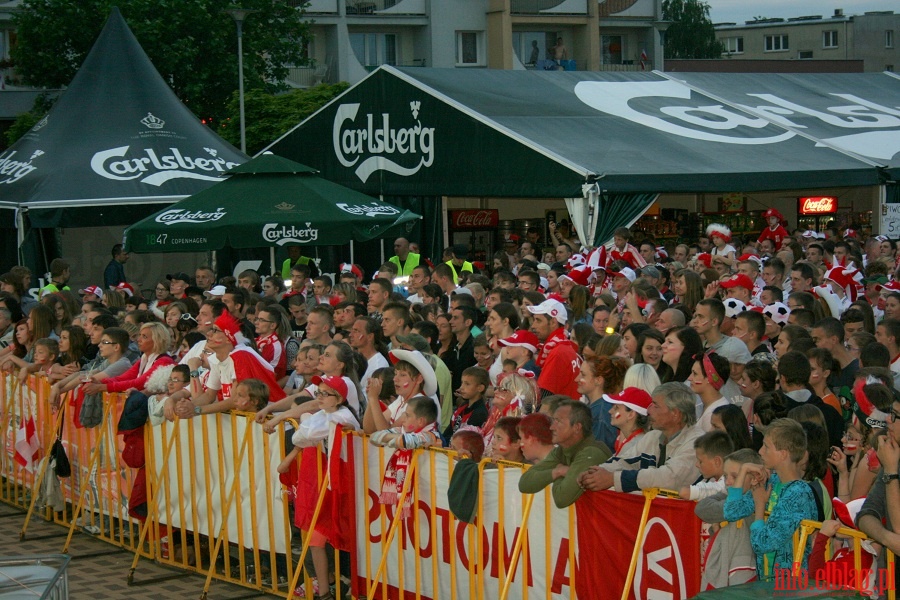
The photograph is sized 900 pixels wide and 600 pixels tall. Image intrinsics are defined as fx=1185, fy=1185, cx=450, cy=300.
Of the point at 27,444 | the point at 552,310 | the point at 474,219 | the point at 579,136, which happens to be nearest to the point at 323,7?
the point at 474,219

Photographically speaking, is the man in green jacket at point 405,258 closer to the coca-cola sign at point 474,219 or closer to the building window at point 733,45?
the coca-cola sign at point 474,219

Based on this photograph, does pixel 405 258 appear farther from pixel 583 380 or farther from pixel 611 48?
pixel 611 48

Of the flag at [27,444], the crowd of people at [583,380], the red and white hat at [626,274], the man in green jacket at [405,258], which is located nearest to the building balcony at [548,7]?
the man in green jacket at [405,258]

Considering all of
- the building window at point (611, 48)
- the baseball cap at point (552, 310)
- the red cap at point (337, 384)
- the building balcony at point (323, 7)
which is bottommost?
the red cap at point (337, 384)

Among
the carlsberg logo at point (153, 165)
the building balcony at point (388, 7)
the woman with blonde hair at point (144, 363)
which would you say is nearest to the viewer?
the woman with blonde hair at point (144, 363)

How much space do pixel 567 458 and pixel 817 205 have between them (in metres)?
22.9

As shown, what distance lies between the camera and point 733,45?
100 meters

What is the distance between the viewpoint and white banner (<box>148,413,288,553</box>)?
835 cm

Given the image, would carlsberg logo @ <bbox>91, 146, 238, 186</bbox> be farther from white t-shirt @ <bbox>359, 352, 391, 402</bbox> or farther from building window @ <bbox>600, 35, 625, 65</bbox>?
building window @ <bbox>600, 35, 625, 65</bbox>

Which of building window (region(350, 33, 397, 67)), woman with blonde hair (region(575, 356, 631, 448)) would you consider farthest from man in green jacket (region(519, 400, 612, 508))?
building window (region(350, 33, 397, 67))

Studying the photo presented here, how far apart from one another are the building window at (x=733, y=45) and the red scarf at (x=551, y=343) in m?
94.8

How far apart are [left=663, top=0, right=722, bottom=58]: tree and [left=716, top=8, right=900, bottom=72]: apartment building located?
15.7ft

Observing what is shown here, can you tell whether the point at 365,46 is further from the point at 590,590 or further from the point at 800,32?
the point at 800,32

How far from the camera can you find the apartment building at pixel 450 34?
162ft
